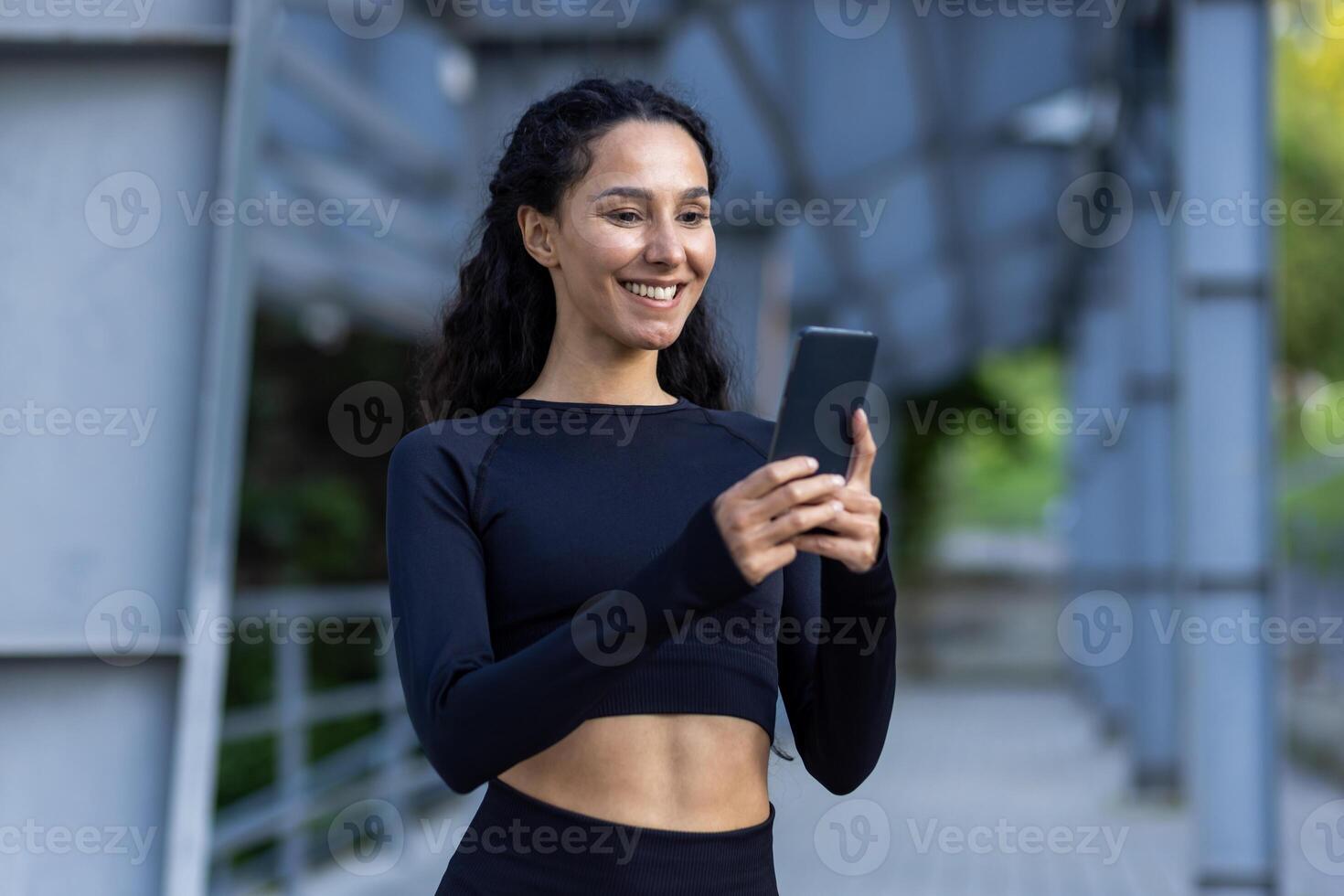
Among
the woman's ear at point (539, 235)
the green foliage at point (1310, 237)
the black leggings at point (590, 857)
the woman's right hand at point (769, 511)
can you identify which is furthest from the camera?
the green foliage at point (1310, 237)

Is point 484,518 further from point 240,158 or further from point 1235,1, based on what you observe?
point 1235,1

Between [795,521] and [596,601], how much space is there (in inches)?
8.6

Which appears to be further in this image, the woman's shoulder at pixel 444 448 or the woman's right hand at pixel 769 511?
the woman's shoulder at pixel 444 448

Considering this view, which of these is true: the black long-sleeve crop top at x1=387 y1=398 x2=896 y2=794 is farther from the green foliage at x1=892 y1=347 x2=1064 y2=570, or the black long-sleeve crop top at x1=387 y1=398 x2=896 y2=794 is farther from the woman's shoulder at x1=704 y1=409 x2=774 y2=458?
the green foliage at x1=892 y1=347 x2=1064 y2=570

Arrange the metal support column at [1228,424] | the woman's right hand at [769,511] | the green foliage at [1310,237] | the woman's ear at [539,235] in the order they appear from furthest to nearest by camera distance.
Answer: the green foliage at [1310,237], the metal support column at [1228,424], the woman's ear at [539,235], the woman's right hand at [769,511]

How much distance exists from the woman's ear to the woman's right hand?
18.4 inches

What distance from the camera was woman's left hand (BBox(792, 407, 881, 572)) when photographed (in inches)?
51.7

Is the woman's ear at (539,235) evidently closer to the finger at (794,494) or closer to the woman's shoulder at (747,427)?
the woman's shoulder at (747,427)

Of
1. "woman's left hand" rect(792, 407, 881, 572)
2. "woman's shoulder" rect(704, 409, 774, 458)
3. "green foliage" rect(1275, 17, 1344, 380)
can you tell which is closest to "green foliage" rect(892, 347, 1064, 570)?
"green foliage" rect(1275, 17, 1344, 380)

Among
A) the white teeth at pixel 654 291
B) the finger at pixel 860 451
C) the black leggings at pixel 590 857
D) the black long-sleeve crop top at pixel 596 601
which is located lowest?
the black leggings at pixel 590 857

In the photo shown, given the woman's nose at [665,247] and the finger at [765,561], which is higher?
the woman's nose at [665,247]

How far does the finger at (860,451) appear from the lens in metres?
1.34

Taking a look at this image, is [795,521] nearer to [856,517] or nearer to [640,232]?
[856,517]

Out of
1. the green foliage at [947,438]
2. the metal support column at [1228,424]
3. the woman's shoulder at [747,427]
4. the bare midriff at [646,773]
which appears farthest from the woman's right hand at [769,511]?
the green foliage at [947,438]
